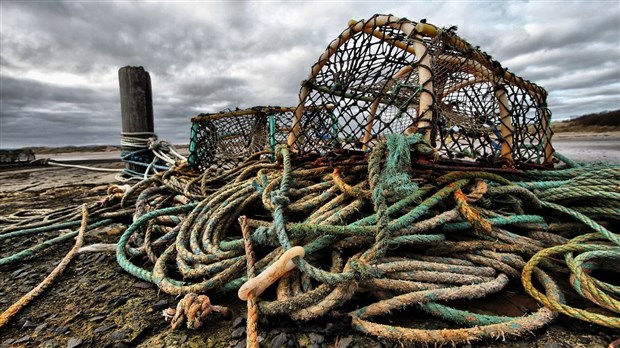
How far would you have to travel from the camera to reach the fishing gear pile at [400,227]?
1.23 m

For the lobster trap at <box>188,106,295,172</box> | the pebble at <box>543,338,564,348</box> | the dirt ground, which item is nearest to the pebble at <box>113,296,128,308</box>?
the dirt ground

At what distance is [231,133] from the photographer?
3963mm

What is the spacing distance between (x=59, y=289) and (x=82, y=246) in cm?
49

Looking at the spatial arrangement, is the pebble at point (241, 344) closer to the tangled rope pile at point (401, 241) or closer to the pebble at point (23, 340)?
the tangled rope pile at point (401, 241)

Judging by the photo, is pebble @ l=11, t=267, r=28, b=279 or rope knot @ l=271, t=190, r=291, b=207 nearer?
rope knot @ l=271, t=190, r=291, b=207

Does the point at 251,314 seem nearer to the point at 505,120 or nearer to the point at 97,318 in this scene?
the point at 97,318

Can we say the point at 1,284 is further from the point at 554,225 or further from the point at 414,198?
the point at 554,225

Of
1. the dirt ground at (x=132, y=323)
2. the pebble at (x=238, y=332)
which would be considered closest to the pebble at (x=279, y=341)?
the dirt ground at (x=132, y=323)

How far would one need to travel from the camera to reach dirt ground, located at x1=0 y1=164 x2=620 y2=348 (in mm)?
1147

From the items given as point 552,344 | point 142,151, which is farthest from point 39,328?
point 142,151

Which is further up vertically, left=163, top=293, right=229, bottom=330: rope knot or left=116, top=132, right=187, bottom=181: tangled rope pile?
left=116, top=132, right=187, bottom=181: tangled rope pile

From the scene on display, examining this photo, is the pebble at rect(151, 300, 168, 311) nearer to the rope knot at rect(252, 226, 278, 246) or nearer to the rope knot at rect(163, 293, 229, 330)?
the rope knot at rect(163, 293, 229, 330)

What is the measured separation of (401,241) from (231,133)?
3.02m

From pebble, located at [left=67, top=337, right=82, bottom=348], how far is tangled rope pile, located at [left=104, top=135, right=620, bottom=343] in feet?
1.11
